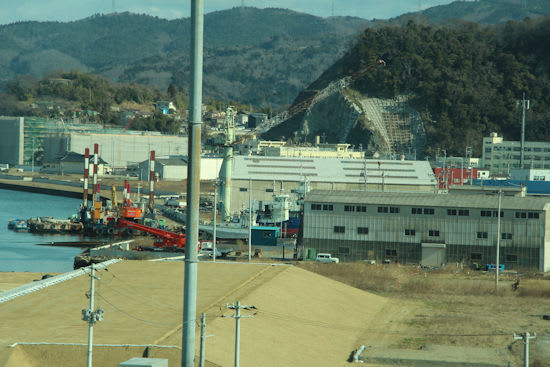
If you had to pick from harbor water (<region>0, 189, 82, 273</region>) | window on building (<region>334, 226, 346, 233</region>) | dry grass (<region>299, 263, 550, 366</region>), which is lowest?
harbor water (<region>0, 189, 82, 273</region>)

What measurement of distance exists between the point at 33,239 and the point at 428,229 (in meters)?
28.6

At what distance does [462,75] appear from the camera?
126438 millimetres

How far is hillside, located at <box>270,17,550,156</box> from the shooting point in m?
117

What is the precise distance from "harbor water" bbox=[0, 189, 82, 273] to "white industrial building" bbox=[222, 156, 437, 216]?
1297 cm

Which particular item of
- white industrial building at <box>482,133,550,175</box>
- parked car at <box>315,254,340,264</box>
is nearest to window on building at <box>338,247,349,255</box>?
parked car at <box>315,254,340,264</box>

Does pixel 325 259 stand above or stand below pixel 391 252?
below

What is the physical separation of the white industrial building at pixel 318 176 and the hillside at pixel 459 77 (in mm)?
44003

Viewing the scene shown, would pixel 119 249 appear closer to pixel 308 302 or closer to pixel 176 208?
pixel 308 302

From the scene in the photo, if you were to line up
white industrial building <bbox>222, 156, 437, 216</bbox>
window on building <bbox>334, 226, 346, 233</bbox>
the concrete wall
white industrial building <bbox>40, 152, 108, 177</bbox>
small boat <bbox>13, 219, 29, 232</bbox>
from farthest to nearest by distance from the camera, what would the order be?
the concrete wall < white industrial building <bbox>40, 152, 108, 177</bbox> < white industrial building <bbox>222, 156, 437, 216</bbox> < small boat <bbox>13, 219, 29, 232</bbox> < window on building <bbox>334, 226, 346, 233</bbox>

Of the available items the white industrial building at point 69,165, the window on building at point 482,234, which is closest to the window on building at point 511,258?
the window on building at point 482,234

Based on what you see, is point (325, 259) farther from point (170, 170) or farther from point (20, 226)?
point (170, 170)

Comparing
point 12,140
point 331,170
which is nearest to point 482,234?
point 331,170

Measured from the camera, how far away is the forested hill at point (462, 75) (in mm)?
117688

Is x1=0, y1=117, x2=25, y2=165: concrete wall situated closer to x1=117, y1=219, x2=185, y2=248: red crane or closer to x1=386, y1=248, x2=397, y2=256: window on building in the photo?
x1=117, y1=219, x2=185, y2=248: red crane
